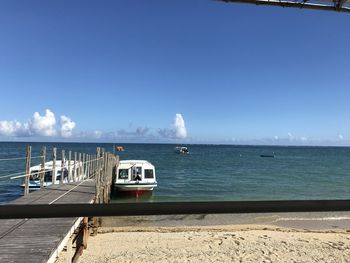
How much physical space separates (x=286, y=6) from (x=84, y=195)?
440 inches

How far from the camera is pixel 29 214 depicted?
1384 millimetres

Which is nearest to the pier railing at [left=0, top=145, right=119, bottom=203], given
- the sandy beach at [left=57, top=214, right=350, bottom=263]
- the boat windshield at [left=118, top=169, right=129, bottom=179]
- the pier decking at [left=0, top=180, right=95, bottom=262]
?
the boat windshield at [left=118, top=169, right=129, bottom=179]

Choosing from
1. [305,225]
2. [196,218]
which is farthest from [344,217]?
[196,218]

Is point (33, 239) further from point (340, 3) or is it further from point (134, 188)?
point (134, 188)

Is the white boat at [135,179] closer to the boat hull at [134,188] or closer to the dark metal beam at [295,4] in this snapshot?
the boat hull at [134,188]

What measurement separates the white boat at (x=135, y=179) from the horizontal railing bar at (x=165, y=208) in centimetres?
2492

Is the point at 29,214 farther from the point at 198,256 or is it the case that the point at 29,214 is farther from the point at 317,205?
the point at 198,256

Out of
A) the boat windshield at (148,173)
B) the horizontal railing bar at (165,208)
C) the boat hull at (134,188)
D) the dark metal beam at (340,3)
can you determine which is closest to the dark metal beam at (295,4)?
the dark metal beam at (340,3)

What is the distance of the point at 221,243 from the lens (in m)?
13.6

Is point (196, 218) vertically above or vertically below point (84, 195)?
below

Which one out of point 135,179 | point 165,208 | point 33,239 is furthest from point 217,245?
point 135,179

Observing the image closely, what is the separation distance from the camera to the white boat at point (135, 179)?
26078mm

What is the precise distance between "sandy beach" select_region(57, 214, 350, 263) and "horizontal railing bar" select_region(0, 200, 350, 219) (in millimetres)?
10465

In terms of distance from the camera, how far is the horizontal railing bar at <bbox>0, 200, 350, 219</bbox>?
138 centimetres
